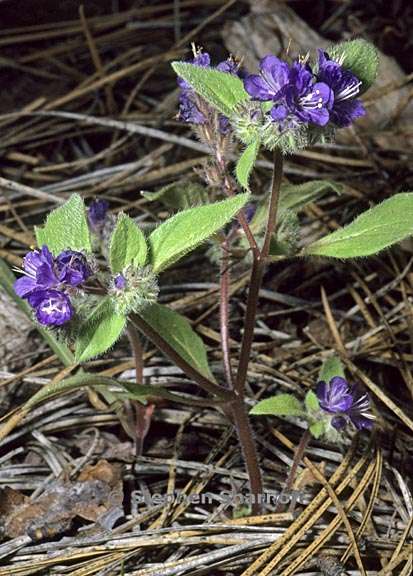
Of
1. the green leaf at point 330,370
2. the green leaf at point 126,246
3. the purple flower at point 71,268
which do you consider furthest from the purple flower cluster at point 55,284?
the green leaf at point 330,370

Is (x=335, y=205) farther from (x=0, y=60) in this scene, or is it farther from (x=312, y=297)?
(x=0, y=60)

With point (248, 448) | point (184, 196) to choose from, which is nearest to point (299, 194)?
point (184, 196)

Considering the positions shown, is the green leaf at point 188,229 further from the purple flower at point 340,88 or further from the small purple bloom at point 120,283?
the purple flower at point 340,88

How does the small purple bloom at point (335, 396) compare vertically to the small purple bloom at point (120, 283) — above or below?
below

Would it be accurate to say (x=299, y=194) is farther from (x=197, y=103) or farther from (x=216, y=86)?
(x=216, y=86)

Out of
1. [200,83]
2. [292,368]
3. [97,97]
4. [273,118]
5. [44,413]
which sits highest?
[97,97]

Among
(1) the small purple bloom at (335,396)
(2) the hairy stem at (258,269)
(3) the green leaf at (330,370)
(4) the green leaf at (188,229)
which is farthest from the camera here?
(3) the green leaf at (330,370)

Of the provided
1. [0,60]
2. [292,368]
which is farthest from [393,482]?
[0,60]

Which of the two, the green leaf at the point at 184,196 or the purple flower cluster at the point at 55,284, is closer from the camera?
the purple flower cluster at the point at 55,284
